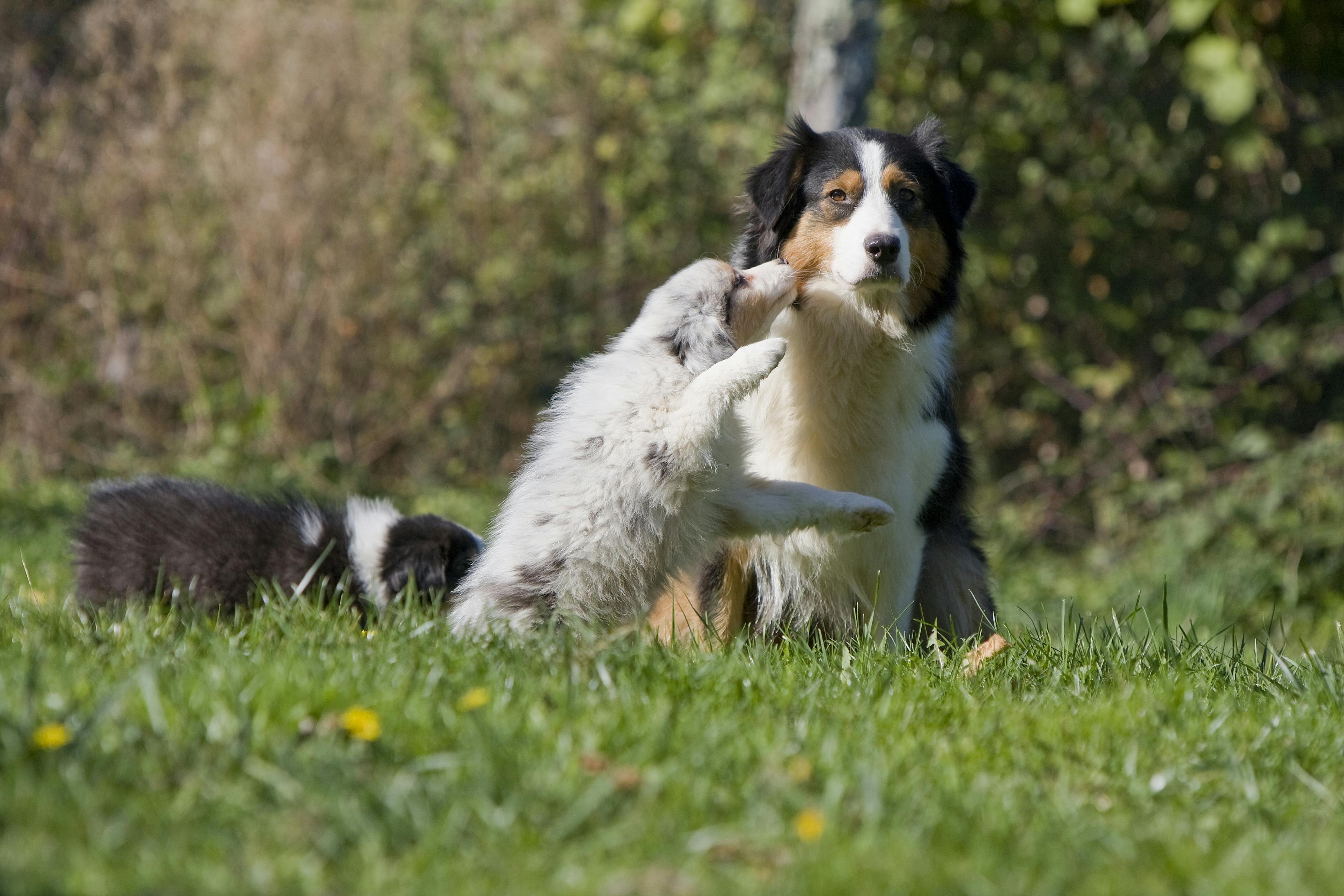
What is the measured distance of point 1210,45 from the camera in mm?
7488

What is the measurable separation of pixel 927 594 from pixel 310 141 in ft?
19.9

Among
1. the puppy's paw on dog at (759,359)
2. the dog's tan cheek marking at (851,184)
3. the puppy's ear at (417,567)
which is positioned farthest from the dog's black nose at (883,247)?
the puppy's ear at (417,567)

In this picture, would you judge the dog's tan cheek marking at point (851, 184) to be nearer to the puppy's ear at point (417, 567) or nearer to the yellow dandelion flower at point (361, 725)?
the puppy's ear at point (417, 567)

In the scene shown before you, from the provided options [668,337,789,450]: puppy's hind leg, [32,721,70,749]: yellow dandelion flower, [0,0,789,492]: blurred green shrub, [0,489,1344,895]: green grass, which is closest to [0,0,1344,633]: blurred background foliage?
[0,0,789,492]: blurred green shrub

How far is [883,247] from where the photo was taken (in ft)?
12.6

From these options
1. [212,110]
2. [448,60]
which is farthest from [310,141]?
[448,60]

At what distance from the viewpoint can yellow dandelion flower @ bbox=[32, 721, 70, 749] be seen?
2.07 m

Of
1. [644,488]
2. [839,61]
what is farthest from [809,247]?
[839,61]

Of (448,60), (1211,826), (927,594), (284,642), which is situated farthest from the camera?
(448,60)

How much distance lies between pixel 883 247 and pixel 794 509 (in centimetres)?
81

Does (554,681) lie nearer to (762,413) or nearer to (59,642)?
(59,642)

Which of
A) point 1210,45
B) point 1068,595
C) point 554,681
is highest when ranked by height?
point 1210,45

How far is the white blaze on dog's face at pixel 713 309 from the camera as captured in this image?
146 inches

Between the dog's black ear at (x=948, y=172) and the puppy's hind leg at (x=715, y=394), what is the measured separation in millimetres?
1140
